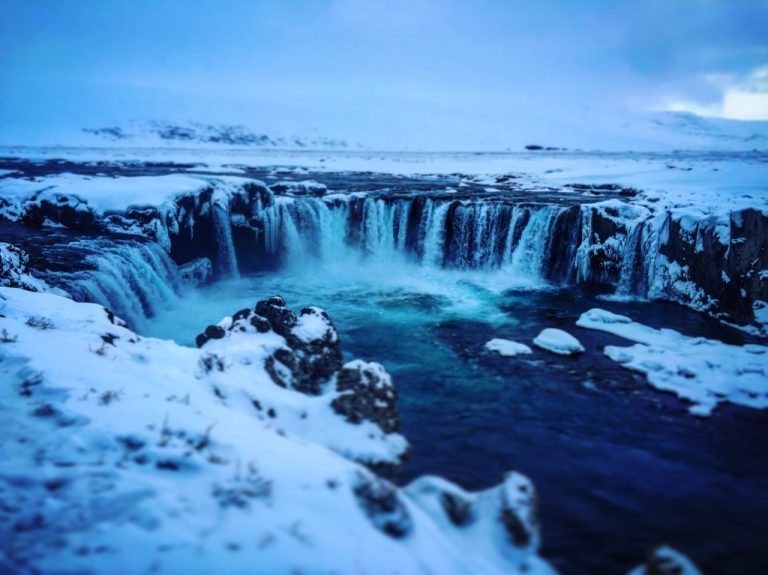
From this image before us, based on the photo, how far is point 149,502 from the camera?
3.20 m

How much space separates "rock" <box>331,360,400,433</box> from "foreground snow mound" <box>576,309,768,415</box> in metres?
4.97

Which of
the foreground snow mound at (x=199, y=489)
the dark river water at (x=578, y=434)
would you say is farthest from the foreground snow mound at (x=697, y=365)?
the foreground snow mound at (x=199, y=489)

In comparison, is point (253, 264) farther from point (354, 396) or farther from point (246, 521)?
point (246, 521)

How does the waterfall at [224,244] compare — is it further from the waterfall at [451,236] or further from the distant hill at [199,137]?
the distant hill at [199,137]

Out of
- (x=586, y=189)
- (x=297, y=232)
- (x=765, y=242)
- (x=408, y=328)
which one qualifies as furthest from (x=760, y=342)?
(x=297, y=232)

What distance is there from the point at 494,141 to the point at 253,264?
68.1m

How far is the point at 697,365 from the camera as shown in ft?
A: 27.9

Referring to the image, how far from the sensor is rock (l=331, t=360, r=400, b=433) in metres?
5.52

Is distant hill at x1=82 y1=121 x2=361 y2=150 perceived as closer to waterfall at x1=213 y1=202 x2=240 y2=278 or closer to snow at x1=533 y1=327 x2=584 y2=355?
waterfall at x1=213 y1=202 x2=240 y2=278

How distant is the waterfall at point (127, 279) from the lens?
984 cm

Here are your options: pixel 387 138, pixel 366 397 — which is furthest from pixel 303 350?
pixel 387 138

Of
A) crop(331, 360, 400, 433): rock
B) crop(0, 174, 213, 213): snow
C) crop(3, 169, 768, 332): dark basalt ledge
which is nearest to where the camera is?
crop(331, 360, 400, 433): rock

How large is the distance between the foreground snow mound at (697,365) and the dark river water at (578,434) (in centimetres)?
29

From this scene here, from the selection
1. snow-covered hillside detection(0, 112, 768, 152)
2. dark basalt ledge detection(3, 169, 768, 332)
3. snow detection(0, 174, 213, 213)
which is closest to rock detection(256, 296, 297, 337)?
dark basalt ledge detection(3, 169, 768, 332)
